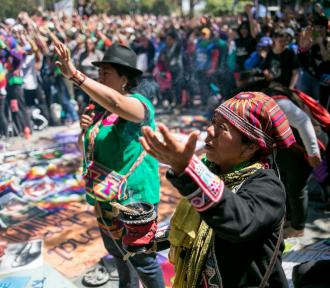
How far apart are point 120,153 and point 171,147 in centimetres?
137

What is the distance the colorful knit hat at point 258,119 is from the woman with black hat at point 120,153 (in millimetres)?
921

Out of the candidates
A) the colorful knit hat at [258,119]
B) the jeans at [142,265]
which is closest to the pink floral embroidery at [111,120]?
the jeans at [142,265]

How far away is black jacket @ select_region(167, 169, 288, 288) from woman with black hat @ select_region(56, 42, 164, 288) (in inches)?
39.5

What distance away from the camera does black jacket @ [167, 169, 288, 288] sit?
122cm

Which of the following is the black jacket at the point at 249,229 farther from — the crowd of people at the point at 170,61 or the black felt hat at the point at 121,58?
the crowd of people at the point at 170,61

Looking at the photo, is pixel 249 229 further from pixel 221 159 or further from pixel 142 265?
→ pixel 142 265

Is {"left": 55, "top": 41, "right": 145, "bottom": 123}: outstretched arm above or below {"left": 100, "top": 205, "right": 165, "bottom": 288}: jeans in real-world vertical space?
above

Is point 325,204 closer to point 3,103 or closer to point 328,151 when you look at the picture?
point 328,151

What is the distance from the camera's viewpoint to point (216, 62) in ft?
Answer: 30.0

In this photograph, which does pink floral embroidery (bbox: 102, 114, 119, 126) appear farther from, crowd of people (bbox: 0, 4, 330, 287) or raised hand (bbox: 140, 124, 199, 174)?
raised hand (bbox: 140, 124, 199, 174)

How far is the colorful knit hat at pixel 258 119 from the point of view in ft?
4.92

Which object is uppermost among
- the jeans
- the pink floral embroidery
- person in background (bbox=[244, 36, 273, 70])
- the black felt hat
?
the black felt hat

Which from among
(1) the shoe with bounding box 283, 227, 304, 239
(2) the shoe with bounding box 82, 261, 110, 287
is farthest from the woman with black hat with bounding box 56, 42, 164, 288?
(1) the shoe with bounding box 283, 227, 304, 239

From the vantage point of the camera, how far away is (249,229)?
1267mm
